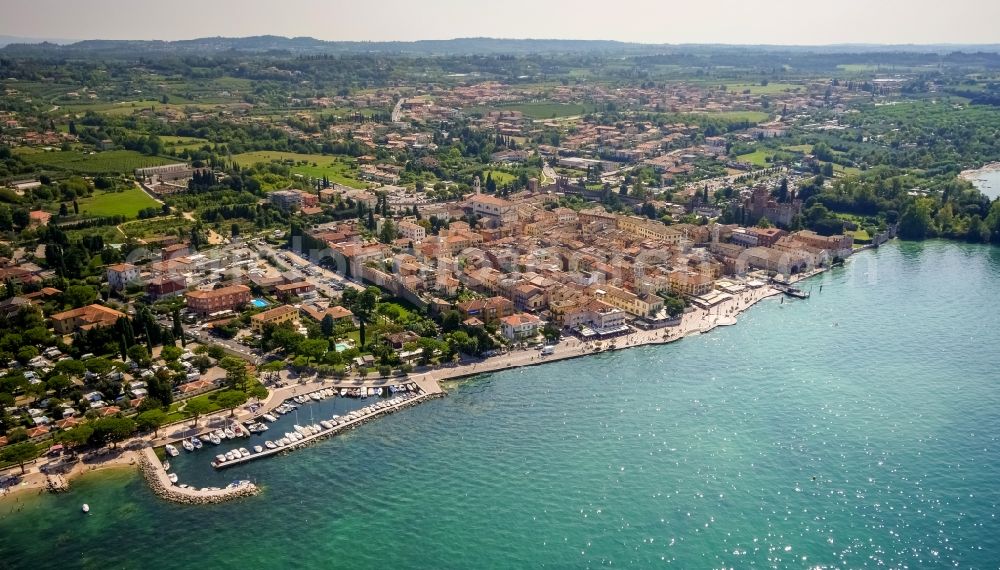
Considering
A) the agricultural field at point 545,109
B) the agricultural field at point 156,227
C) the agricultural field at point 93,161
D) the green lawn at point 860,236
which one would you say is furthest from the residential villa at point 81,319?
the agricultural field at point 545,109

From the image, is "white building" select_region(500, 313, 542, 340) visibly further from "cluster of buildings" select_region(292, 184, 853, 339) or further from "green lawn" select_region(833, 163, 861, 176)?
"green lawn" select_region(833, 163, 861, 176)

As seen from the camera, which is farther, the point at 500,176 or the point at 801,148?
the point at 801,148

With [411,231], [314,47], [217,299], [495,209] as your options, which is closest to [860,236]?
[495,209]

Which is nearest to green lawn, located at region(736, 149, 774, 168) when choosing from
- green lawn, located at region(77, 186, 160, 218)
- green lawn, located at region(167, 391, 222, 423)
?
green lawn, located at region(77, 186, 160, 218)

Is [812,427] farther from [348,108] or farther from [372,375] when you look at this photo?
[348,108]

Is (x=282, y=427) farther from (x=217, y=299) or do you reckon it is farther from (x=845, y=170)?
(x=845, y=170)

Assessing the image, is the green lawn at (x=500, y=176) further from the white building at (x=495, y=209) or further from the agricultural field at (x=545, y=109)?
the agricultural field at (x=545, y=109)

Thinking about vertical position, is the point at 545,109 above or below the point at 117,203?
above
